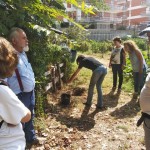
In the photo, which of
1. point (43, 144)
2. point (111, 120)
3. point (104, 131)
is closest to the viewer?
point (43, 144)

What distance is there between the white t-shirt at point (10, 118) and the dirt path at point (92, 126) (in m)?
2.68

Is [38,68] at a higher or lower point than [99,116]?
higher

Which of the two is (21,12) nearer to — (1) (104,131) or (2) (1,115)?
(2) (1,115)

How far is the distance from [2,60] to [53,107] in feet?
17.2

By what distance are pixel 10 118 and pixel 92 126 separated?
163 inches

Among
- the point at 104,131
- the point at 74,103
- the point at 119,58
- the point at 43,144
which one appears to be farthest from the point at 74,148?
the point at 119,58

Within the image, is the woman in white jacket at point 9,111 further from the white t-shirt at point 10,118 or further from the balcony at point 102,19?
the balcony at point 102,19

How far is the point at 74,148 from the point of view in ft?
16.2

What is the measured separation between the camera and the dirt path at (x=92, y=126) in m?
5.14

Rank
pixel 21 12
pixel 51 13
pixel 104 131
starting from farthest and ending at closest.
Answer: pixel 104 131 < pixel 51 13 < pixel 21 12

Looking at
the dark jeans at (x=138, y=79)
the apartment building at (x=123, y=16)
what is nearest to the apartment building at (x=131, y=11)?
the apartment building at (x=123, y=16)

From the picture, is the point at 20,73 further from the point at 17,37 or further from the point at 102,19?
the point at 102,19

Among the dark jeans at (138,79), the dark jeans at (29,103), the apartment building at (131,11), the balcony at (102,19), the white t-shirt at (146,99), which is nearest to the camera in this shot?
the white t-shirt at (146,99)

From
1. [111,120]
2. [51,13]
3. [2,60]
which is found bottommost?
[111,120]
